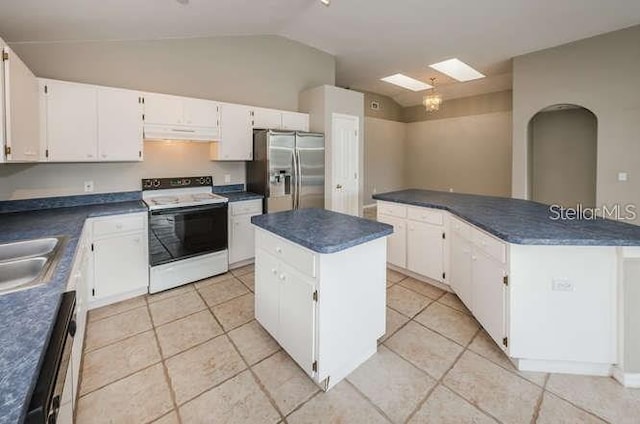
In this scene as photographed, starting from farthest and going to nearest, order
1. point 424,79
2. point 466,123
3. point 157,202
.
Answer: point 466,123 < point 424,79 < point 157,202

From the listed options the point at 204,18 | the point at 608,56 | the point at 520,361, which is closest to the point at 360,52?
the point at 204,18

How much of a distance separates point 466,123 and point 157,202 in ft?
25.5

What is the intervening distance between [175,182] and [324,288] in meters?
2.87

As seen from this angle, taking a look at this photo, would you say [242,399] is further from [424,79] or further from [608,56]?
[424,79]

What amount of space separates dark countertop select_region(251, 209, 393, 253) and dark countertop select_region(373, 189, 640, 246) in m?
0.79

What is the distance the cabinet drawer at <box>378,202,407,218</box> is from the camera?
336 cm

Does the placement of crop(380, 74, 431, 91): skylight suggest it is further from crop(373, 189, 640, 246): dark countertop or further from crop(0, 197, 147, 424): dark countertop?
crop(0, 197, 147, 424): dark countertop

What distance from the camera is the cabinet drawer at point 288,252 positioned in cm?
174

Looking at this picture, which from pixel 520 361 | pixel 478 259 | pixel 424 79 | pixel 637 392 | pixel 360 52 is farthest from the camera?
pixel 424 79

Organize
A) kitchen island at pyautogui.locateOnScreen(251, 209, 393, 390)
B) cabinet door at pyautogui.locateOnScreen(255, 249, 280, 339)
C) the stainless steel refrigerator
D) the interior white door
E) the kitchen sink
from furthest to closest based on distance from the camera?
the interior white door → the stainless steel refrigerator → cabinet door at pyautogui.locateOnScreen(255, 249, 280, 339) → kitchen island at pyautogui.locateOnScreen(251, 209, 393, 390) → the kitchen sink

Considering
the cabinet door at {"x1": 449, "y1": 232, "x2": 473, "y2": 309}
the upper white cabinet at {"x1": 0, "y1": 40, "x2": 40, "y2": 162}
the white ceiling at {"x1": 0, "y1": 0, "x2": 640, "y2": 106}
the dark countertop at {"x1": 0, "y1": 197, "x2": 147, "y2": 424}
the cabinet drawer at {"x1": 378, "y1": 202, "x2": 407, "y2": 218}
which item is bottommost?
the cabinet door at {"x1": 449, "y1": 232, "x2": 473, "y2": 309}

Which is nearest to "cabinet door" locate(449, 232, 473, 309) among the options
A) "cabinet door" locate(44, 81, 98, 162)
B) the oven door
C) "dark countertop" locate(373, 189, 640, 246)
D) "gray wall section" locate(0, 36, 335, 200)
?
"dark countertop" locate(373, 189, 640, 246)

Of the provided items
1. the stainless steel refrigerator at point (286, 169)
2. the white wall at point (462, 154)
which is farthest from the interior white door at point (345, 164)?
the white wall at point (462, 154)

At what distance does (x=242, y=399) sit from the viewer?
176 cm
